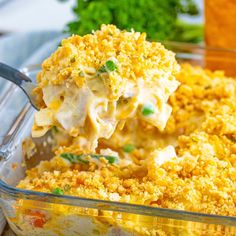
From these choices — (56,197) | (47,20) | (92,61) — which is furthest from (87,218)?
(47,20)

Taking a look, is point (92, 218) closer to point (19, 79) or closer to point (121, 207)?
point (121, 207)

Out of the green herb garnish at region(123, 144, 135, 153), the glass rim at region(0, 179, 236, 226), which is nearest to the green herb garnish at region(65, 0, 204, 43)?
the green herb garnish at region(123, 144, 135, 153)

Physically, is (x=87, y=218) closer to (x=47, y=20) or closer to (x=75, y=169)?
(x=75, y=169)

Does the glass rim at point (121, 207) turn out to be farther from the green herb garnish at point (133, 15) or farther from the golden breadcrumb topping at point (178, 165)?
the green herb garnish at point (133, 15)

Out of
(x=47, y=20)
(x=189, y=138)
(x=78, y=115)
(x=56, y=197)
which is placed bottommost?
(x=47, y=20)

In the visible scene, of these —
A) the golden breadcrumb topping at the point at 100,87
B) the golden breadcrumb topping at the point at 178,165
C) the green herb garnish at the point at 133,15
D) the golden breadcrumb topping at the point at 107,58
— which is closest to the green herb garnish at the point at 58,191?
the golden breadcrumb topping at the point at 178,165

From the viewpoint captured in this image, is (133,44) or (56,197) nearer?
(56,197)
